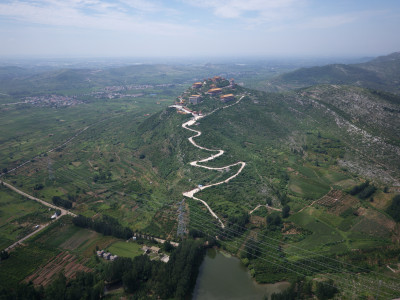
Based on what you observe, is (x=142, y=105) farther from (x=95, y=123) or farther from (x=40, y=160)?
(x=40, y=160)

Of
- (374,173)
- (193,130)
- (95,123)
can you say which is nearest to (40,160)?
(95,123)

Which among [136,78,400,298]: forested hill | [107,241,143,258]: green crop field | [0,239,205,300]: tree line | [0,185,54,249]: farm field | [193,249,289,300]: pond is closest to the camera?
[0,239,205,300]: tree line

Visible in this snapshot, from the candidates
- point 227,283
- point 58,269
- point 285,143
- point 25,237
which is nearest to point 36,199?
point 25,237

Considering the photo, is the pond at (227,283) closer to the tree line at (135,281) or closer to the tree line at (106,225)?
the tree line at (135,281)

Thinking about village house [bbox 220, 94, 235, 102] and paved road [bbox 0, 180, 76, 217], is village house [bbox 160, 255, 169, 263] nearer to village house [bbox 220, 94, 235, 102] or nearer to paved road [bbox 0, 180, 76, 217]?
paved road [bbox 0, 180, 76, 217]

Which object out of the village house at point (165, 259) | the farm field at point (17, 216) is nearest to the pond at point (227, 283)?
the village house at point (165, 259)

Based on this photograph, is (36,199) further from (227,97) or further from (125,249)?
(227,97)

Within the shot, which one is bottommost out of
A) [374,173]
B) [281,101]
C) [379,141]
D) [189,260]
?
[189,260]

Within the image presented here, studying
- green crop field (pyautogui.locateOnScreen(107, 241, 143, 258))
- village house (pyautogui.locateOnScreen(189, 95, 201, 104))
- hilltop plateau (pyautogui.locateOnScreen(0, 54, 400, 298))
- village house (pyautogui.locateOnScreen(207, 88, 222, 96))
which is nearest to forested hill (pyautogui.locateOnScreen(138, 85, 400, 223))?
hilltop plateau (pyautogui.locateOnScreen(0, 54, 400, 298))
